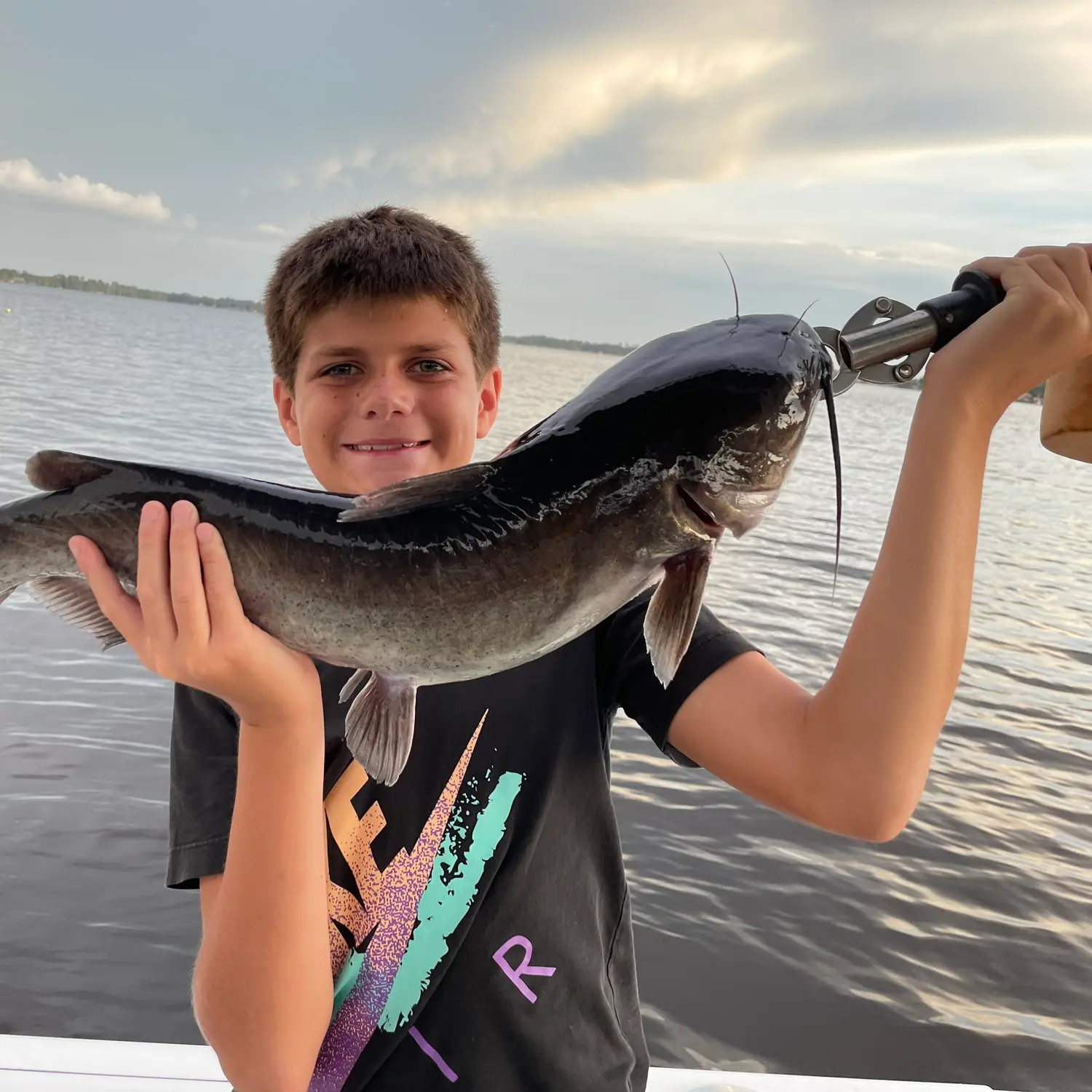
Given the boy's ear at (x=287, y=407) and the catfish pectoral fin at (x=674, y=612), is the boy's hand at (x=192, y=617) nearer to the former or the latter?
the catfish pectoral fin at (x=674, y=612)

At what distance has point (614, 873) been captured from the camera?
7.80 feet

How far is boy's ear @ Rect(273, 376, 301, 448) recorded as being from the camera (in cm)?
280

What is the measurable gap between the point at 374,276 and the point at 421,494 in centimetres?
126

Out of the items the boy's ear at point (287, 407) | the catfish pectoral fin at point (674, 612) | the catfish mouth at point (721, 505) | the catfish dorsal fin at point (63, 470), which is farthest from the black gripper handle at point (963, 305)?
the boy's ear at point (287, 407)

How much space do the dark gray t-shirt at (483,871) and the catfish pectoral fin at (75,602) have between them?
525 mm

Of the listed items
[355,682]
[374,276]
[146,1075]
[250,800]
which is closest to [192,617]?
[355,682]

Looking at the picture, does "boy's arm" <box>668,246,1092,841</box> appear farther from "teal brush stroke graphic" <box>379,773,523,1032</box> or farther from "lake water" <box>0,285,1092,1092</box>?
"lake water" <box>0,285,1092,1092</box>

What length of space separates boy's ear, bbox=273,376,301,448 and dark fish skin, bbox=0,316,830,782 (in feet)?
3.84

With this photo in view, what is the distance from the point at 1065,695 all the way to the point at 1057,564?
7.69 metres

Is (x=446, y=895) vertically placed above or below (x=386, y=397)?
below

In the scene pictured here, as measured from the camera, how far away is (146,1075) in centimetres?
299

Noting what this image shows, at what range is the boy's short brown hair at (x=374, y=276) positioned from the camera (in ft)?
8.51

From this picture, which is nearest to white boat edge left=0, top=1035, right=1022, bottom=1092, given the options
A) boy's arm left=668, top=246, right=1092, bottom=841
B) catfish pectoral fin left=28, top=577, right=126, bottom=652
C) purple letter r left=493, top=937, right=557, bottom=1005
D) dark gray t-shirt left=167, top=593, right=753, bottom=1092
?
dark gray t-shirt left=167, top=593, right=753, bottom=1092

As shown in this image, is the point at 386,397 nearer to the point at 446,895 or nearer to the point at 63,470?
the point at 63,470
